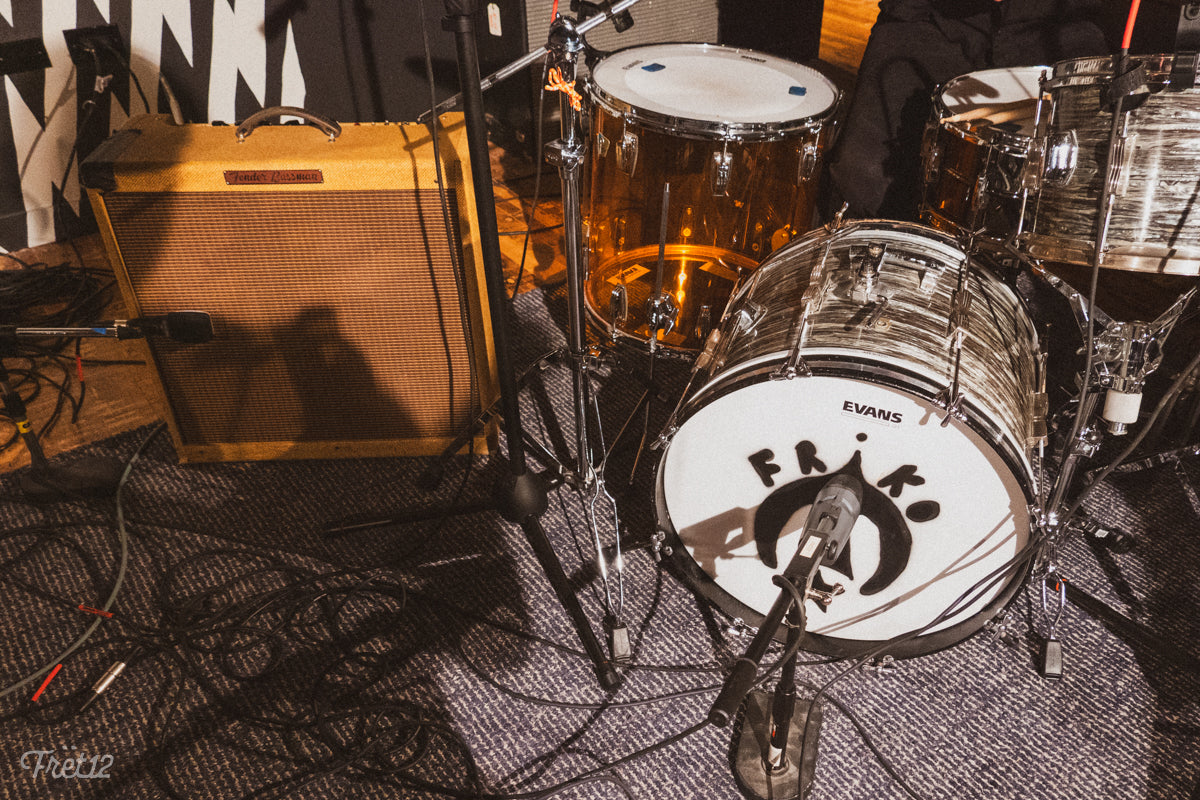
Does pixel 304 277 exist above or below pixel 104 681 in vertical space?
above

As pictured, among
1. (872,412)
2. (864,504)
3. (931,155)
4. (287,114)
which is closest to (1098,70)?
(931,155)

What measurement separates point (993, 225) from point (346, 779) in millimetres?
1361

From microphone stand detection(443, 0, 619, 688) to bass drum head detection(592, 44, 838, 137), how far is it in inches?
21.3

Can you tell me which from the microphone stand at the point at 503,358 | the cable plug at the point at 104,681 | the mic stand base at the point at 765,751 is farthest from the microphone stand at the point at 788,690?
the cable plug at the point at 104,681

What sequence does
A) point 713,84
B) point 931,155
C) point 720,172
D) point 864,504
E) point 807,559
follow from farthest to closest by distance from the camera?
1. point 713,84
2. point 720,172
3. point 931,155
4. point 864,504
5. point 807,559

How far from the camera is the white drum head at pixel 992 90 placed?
4.75 ft

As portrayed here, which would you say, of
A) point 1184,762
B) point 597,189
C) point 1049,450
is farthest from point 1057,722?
point 597,189

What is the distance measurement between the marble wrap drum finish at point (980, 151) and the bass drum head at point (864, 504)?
45 cm

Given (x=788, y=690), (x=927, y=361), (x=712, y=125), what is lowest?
(x=788, y=690)

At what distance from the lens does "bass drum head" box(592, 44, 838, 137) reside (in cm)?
151

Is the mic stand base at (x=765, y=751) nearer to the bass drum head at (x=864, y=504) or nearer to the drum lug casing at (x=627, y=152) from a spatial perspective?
the bass drum head at (x=864, y=504)

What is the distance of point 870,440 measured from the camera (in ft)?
3.51

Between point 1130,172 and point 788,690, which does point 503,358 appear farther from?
point 1130,172

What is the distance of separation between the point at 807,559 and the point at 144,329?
1.14m
